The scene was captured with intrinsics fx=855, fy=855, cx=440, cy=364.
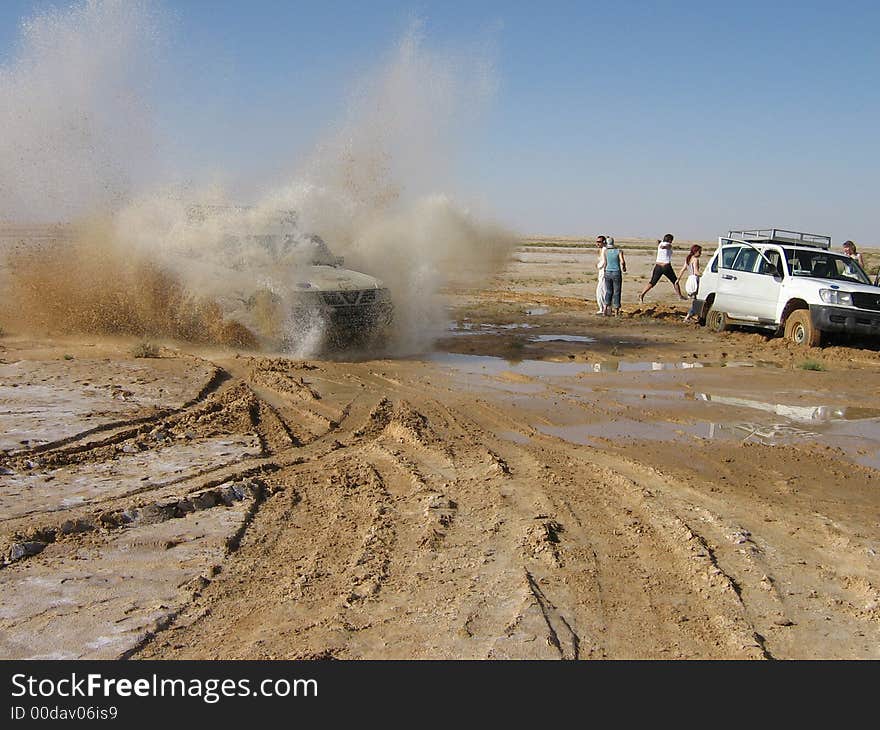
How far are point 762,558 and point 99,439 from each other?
5467 mm

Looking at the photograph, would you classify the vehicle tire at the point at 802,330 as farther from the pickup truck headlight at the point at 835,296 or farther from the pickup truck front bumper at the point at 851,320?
the pickup truck headlight at the point at 835,296

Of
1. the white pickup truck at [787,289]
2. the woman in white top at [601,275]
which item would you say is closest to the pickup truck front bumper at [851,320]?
the white pickup truck at [787,289]

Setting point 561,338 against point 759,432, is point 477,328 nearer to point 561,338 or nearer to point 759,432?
point 561,338

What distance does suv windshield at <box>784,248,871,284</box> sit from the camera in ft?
47.7

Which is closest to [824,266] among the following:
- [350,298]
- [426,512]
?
[350,298]

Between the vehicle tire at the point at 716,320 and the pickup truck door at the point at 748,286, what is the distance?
143 mm

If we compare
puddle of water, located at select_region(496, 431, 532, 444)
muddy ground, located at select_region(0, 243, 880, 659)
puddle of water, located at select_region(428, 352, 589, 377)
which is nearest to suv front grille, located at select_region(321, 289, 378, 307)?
muddy ground, located at select_region(0, 243, 880, 659)

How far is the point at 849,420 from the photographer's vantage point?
956 cm

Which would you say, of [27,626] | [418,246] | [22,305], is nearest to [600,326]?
[418,246]

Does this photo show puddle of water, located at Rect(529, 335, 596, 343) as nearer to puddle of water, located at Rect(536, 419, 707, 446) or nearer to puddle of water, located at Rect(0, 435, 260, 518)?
puddle of water, located at Rect(536, 419, 707, 446)

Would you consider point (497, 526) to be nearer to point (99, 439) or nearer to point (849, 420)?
point (99, 439)

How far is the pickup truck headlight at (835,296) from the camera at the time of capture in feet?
44.8

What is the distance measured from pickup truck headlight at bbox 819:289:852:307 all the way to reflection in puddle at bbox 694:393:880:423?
4067 millimetres

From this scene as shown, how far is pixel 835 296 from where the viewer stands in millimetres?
13734
